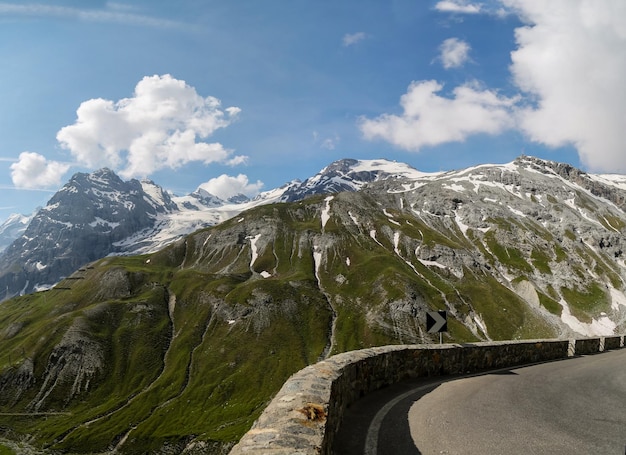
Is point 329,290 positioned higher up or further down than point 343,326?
A: higher up

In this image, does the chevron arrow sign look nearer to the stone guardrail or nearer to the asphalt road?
the stone guardrail

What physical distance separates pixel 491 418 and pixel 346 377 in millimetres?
4760

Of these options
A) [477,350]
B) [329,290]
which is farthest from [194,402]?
[477,350]

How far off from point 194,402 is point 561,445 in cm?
14506

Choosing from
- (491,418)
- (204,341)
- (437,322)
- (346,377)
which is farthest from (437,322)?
(204,341)

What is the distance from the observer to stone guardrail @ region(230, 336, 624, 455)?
7.37m

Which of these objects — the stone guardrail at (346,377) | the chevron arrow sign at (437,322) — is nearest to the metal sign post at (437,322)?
the chevron arrow sign at (437,322)

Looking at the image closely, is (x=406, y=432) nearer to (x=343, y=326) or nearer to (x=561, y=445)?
(x=561, y=445)

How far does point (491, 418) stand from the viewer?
12.9m

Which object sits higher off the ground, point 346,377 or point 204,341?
point 346,377

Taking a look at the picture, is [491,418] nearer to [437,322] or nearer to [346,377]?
[346,377]

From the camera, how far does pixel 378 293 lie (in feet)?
618

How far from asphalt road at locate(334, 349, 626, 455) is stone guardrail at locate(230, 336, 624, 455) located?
85 cm

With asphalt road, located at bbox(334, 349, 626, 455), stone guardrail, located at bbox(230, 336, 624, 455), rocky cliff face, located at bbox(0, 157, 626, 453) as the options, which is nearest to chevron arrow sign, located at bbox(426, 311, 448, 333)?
stone guardrail, located at bbox(230, 336, 624, 455)
